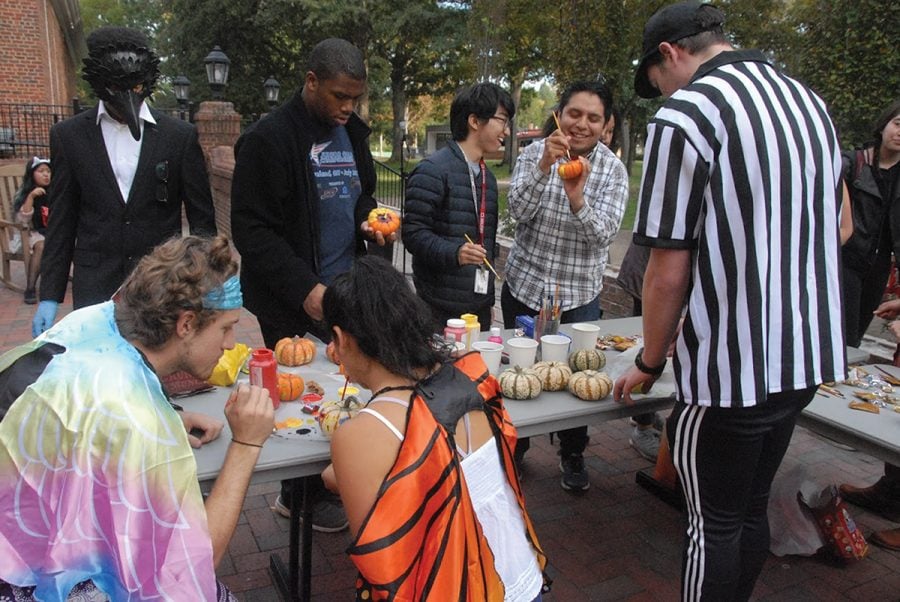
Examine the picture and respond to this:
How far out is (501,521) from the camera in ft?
5.77

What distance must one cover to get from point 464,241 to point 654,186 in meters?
1.60

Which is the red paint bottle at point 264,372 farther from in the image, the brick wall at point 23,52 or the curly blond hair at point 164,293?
the brick wall at point 23,52

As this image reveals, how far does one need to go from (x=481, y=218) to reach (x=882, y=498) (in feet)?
8.23

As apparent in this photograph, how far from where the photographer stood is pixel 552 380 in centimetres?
242

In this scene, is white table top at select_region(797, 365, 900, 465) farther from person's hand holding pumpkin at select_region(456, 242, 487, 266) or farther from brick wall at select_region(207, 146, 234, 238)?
brick wall at select_region(207, 146, 234, 238)

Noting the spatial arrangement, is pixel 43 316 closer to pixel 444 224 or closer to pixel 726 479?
pixel 444 224

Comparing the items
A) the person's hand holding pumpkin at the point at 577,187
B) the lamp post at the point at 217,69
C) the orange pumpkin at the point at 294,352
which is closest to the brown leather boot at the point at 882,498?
the person's hand holding pumpkin at the point at 577,187

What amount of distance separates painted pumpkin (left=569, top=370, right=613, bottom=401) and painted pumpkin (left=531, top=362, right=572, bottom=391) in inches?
1.3

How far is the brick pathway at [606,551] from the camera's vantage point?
276 centimetres

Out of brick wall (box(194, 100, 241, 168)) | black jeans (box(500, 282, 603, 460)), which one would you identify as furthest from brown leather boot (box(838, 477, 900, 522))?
brick wall (box(194, 100, 241, 168))

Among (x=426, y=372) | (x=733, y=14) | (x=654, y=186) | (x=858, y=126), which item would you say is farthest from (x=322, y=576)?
(x=733, y=14)

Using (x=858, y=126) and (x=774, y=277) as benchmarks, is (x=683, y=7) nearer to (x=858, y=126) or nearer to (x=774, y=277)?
(x=774, y=277)

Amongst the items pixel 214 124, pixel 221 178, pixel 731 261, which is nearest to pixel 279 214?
pixel 731 261

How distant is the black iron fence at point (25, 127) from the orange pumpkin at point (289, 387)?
1225 cm
